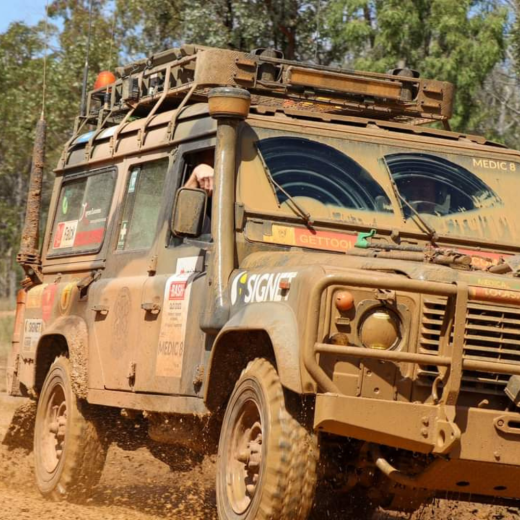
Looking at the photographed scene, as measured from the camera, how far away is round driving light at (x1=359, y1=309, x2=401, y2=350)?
508cm

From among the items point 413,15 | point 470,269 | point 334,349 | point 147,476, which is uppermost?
point 413,15

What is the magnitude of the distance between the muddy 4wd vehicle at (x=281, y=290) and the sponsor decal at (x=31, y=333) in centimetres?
2

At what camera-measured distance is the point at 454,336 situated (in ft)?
16.1

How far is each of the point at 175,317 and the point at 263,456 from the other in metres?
1.57

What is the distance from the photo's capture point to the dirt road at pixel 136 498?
6.90 metres

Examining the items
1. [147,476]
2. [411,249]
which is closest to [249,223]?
[411,249]

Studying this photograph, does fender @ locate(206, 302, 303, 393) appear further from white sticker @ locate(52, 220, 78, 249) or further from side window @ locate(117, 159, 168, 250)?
white sticker @ locate(52, 220, 78, 249)

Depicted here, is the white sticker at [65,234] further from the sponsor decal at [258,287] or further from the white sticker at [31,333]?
the sponsor decal at [258,287]

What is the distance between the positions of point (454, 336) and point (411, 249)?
3.20 ft

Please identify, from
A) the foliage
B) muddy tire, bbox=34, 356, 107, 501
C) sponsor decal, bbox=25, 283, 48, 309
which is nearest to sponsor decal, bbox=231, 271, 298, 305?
muddy tire, bbox=34, 356, 107, 501

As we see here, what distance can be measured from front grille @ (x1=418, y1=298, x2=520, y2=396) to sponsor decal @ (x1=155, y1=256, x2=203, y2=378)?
1766 millimetres

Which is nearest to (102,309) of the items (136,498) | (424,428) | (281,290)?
(136,498)

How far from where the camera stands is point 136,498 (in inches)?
311

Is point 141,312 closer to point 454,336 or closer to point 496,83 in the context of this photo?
point 454,336
